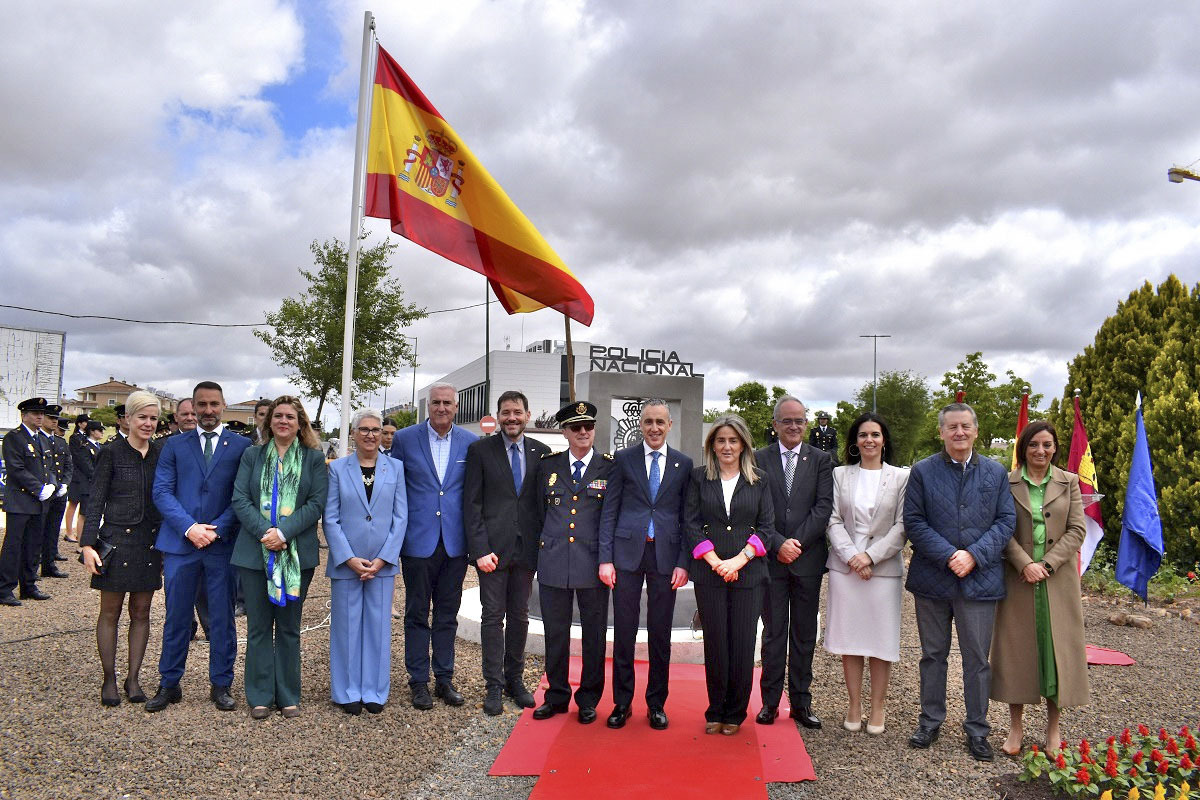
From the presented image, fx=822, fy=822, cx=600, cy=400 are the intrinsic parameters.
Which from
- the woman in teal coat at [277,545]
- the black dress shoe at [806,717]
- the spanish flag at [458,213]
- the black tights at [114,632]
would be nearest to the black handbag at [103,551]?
the black tights at [114,632]

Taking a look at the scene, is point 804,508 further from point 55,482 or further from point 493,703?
point 55,482

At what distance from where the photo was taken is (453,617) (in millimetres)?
5699

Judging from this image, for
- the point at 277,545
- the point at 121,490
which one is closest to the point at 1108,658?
the point at 277,545

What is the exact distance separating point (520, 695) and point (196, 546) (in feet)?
7.61

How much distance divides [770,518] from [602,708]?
5.85 ft

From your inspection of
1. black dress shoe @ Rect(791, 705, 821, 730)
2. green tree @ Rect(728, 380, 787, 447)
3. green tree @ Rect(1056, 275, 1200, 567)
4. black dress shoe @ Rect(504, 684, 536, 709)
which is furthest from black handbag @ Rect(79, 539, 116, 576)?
green tree @ Rect(728, 380, 787, 447)

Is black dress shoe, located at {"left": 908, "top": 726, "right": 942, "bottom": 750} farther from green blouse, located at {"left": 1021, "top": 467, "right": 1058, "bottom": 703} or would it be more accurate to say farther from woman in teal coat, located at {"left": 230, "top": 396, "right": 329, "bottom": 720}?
woman in teal coat, located at {"left": 230, "top": 396, "right": 329, "bottom": 720}

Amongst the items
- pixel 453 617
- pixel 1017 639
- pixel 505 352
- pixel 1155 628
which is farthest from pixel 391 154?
pixel 505 352

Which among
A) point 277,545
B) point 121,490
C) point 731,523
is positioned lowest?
point 277,545

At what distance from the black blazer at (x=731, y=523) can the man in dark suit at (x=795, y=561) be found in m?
0.22

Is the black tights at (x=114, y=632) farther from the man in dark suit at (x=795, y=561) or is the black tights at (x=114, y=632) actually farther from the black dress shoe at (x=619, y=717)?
the man in dark suit at (x=795, y=561)

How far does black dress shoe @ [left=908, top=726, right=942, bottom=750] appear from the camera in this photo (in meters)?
4.83

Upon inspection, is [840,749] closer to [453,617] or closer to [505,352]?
[453,617]

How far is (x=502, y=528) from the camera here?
5391 mm
